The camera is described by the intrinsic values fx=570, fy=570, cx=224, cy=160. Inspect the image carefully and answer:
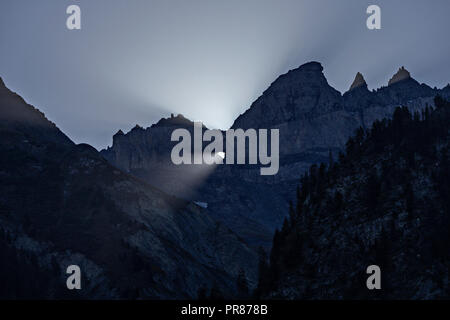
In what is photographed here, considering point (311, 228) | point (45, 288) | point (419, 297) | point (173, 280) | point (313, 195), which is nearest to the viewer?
point (419, 297)

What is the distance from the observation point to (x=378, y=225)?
11625cm

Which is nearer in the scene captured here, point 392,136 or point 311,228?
point 311,228

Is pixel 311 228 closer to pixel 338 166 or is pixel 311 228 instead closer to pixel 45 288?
pixel 338 166

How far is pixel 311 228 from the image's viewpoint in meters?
128

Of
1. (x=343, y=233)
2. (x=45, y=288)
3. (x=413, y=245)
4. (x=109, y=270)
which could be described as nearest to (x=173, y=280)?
(x=109, y=270)

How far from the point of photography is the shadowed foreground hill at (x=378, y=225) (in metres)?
104

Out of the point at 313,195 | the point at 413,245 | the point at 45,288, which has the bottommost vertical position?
the point at 45,288

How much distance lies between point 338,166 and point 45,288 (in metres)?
96.2

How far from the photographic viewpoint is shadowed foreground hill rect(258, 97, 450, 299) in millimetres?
103750

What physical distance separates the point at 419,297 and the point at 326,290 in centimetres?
1802

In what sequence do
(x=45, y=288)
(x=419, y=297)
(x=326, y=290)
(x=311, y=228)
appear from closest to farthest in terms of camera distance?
(x=419, y=297) < (x=326, y=290) < (x=311, y=228) < (x=45, y=288)
